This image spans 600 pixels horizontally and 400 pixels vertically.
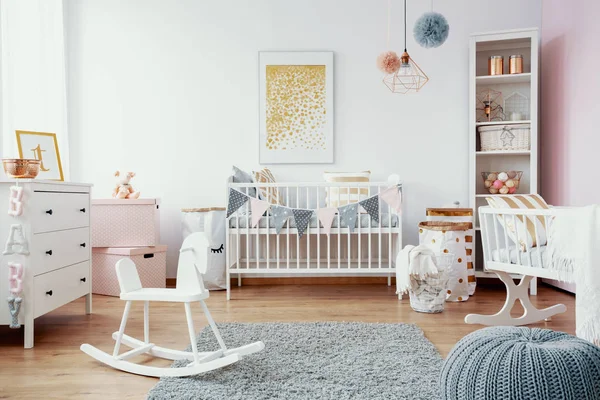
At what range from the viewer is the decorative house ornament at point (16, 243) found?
2006 mm

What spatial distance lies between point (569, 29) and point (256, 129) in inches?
88.2

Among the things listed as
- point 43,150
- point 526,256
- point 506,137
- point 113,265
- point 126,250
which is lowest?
point 113,265

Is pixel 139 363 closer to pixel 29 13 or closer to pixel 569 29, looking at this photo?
pixel 29 13

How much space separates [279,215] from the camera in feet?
9.76

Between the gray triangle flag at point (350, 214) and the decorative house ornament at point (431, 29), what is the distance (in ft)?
3.42

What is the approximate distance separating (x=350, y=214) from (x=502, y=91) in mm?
1596

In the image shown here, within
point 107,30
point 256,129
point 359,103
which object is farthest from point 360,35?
point 107,30

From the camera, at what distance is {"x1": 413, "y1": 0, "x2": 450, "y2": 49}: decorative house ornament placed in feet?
8.55

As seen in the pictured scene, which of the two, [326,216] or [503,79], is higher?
[503,79]

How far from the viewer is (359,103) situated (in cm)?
356

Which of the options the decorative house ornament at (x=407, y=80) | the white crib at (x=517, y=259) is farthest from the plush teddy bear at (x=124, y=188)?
the white crib at (x=517, y=259)

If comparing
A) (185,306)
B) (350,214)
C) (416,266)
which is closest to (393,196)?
(350,214)

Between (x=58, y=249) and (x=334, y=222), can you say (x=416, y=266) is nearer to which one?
(x=334, y=222)

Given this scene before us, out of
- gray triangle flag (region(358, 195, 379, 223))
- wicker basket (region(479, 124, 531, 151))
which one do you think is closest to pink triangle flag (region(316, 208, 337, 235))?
gray triangle flag (region(358, 195, 379, 223))
